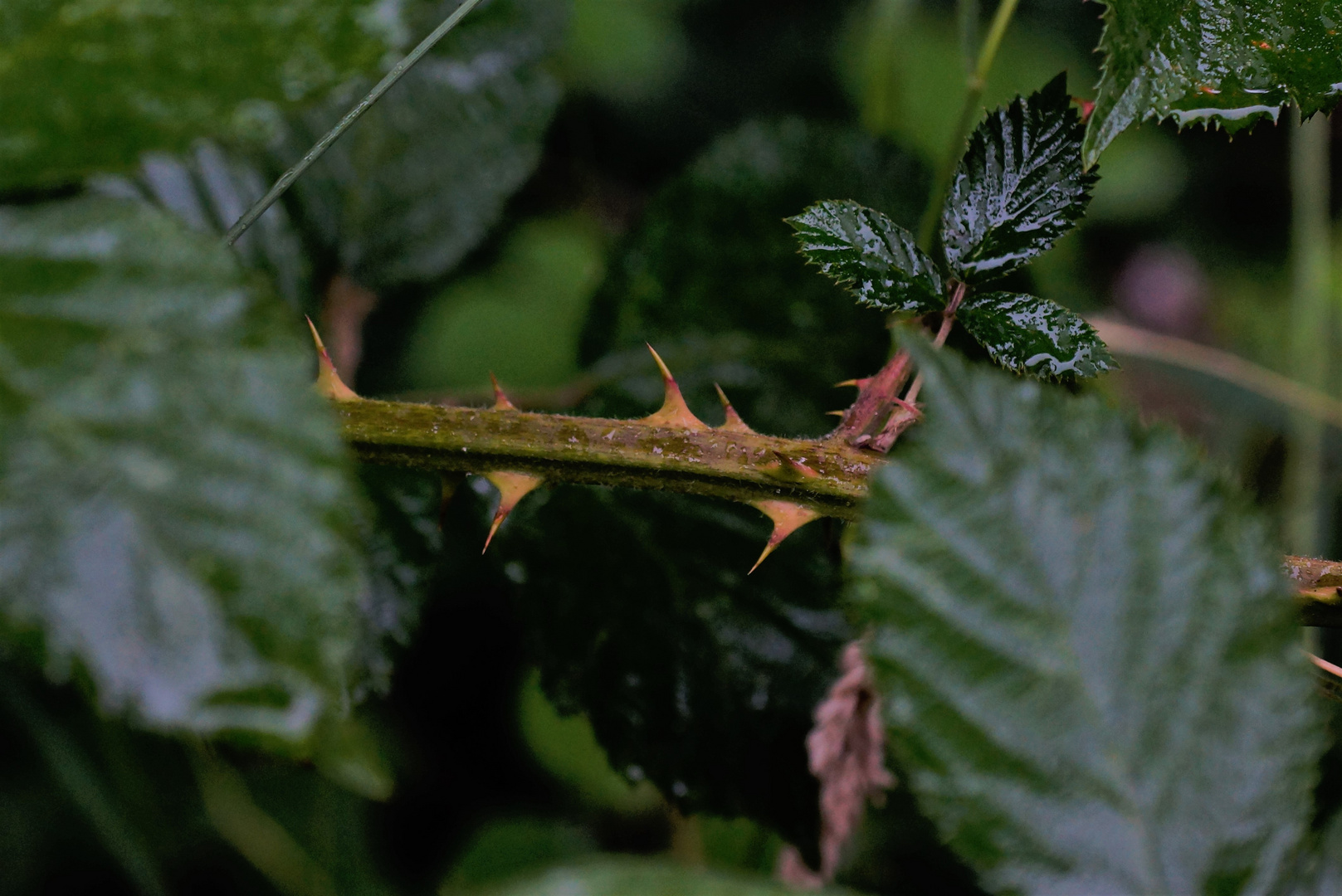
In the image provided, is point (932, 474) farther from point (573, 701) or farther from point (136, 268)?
point (573, 701)

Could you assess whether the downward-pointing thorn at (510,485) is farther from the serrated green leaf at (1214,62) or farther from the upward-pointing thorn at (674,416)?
the serrated green leaf at (1214,62)

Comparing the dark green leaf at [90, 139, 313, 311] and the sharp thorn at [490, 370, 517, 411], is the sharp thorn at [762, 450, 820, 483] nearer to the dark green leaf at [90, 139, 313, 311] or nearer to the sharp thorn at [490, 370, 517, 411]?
the sharp thorn at [490, 370, 517, 411]

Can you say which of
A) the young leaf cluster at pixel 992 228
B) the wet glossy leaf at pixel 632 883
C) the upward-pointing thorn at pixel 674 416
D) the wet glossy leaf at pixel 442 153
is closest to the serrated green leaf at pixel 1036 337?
the young leaf cluster at pixel 992 228

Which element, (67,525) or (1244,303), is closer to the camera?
(67,525)

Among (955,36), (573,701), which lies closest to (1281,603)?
(573,701)

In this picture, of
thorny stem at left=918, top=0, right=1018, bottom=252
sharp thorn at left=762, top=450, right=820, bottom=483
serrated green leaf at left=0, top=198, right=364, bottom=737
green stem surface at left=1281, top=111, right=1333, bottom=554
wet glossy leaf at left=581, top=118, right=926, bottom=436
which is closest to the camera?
serrated green leaf at left=0, top=198, right=364, bottom=737

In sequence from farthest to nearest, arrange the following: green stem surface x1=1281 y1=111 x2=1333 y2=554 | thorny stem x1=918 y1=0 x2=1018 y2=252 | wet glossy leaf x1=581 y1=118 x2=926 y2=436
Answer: green stem surface x1=1281 y1=111 x2=1333 y2=554
wet glossy leaf x1=581 y1=118 x2=926 y2=436
thorny stem x1=918 y1=0 x2=1018 y2=252

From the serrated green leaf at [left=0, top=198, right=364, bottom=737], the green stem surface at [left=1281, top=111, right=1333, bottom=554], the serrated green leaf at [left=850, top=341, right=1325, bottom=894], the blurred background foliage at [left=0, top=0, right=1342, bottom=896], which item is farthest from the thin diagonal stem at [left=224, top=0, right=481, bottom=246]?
the green stem surface at [left=1281, top=111, right=1333, bottom=554]
